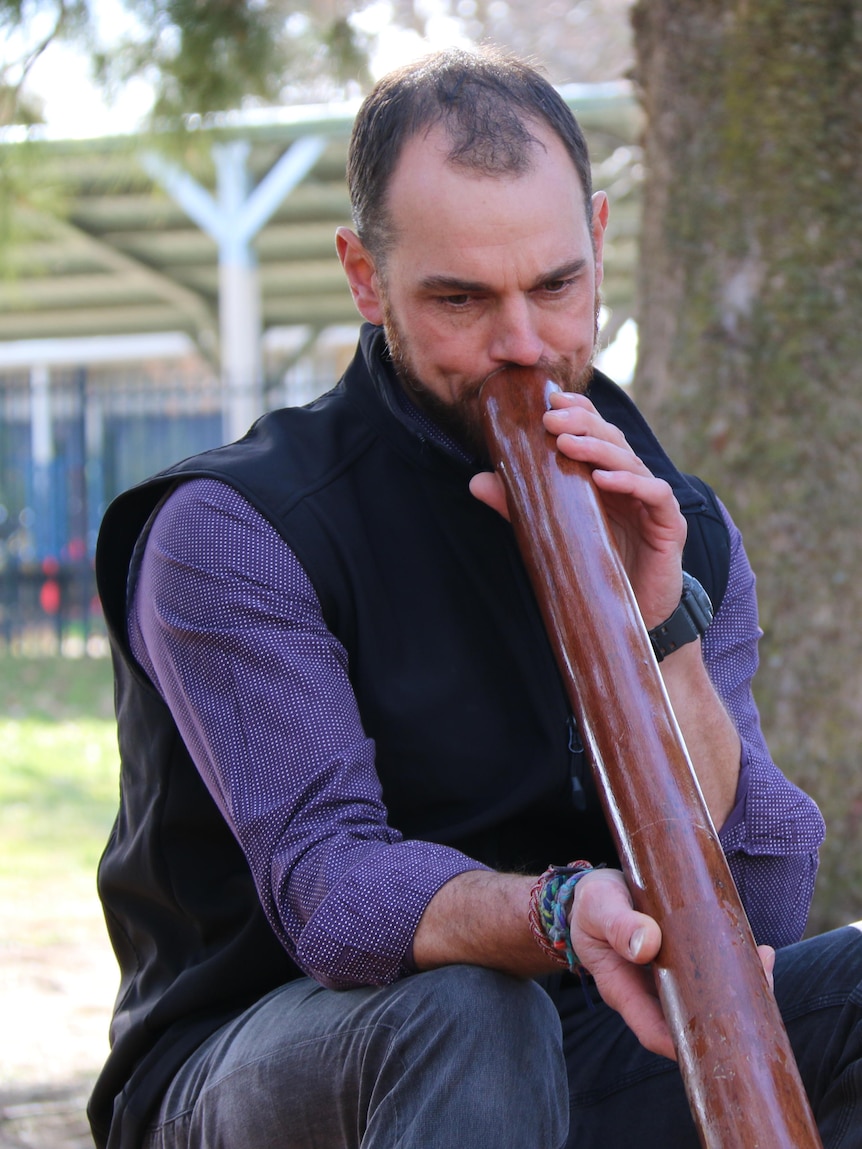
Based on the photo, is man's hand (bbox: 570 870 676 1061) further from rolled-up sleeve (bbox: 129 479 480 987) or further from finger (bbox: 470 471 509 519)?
finger (bbox: 470 471 509 519)

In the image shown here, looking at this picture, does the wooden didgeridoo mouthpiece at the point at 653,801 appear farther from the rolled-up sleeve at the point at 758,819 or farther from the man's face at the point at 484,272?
the rolled-up sleeve at the point at 758,819

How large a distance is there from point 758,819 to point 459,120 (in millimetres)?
1065

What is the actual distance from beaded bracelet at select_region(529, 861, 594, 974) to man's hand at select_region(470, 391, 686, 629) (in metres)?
0.47

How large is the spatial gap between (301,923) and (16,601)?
445 inches

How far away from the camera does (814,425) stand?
3.58 metres

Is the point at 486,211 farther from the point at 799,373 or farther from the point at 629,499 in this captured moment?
the point at 799,373

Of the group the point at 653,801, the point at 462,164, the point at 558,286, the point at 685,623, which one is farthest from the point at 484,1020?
the point at 462,164

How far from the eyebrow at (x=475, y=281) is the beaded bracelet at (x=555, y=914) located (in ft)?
2.66

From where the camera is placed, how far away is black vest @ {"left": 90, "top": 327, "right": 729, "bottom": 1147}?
1915 millimetres

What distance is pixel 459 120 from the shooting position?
198cm

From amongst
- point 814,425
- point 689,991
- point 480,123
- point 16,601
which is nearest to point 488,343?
point 480,123

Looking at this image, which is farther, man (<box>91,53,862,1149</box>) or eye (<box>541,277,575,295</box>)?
eye (<box>541,277,575,295</box>)

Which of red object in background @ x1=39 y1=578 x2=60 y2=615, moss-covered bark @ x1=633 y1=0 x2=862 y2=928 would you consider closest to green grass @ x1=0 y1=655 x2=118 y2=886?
red object in background @ x1=39 y1=578 x2=60 y2=615

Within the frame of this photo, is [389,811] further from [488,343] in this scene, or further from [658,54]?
[658,54]
